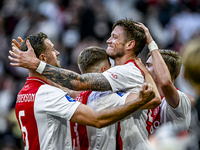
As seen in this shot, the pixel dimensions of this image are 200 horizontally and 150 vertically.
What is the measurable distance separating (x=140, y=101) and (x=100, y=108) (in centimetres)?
66

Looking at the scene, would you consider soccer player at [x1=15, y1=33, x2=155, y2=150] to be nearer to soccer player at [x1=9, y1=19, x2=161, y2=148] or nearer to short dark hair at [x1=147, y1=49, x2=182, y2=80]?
soccer player at [x1=9, y1=19, x2=161, y2=148]

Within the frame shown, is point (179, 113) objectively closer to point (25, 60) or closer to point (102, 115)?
point (102, 115)

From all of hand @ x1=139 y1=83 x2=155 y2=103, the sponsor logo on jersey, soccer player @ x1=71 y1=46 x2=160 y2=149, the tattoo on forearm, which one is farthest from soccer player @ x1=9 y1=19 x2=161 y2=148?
hand @ x1=139 y1=83 x2=155 y2=103

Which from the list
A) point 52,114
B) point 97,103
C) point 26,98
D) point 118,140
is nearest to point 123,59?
point 97,103

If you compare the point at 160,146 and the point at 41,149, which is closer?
the point at 160,146

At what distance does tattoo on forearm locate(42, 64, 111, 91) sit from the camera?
3012 millimetres

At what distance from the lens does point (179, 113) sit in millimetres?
3707

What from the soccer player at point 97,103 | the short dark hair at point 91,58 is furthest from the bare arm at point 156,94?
the short dark hair at point 91,58

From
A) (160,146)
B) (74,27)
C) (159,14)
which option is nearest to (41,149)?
(160,146)

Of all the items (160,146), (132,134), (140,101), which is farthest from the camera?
(132,134)

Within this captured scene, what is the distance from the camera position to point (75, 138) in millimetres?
3398

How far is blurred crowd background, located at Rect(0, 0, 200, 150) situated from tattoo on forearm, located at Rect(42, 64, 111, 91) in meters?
4.50

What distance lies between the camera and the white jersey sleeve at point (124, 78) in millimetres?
3143

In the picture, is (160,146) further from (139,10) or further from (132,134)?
(139,10)
